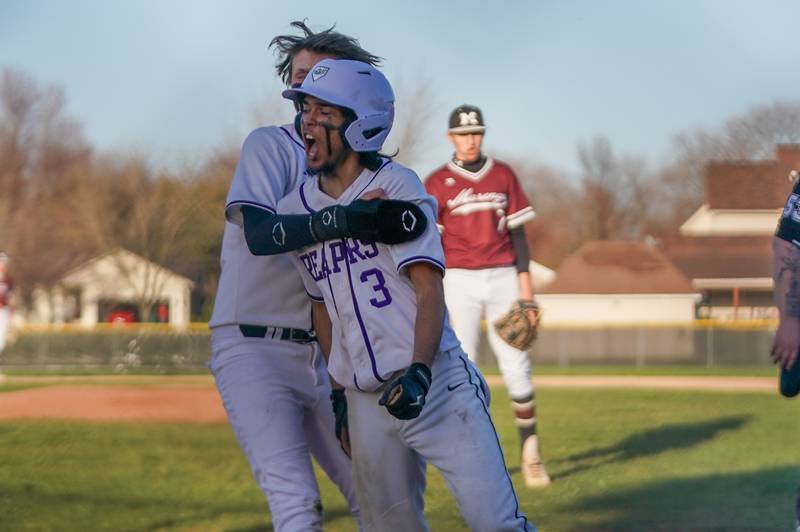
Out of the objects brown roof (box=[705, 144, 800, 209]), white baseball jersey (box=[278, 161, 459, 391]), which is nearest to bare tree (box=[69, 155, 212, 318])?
brown roof (box=[705, 144, 800, 209])

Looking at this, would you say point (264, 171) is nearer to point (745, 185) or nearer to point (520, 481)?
point (520, 481)

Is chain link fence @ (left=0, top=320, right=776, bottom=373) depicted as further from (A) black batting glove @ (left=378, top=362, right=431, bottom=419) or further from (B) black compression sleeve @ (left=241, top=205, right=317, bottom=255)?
(A) black batting glove @ (left=378, top=362, right=431, bottom=419)

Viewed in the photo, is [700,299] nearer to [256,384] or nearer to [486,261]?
[486,261]

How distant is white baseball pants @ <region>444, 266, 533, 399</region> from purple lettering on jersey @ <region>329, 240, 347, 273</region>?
5.01 meters

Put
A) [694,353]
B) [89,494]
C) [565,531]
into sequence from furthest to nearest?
1. [694,353]
2. [89,494]
3. [565,531]

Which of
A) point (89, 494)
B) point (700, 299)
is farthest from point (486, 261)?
point (700, 299)

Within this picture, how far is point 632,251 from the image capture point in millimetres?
60188

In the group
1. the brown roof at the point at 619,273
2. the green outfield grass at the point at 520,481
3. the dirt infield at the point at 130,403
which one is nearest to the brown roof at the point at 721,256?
the brown roof at the point at 619,273

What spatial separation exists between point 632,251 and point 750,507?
52836mm


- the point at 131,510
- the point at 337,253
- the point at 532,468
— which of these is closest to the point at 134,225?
the point at 532,468

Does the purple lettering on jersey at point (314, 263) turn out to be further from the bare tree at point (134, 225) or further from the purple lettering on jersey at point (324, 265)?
the bare tree at point (134, 225)

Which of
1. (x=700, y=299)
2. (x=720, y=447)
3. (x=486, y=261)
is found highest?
(x=486, y=261)

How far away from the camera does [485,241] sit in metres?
9.19

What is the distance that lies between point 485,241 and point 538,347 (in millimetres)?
35128
